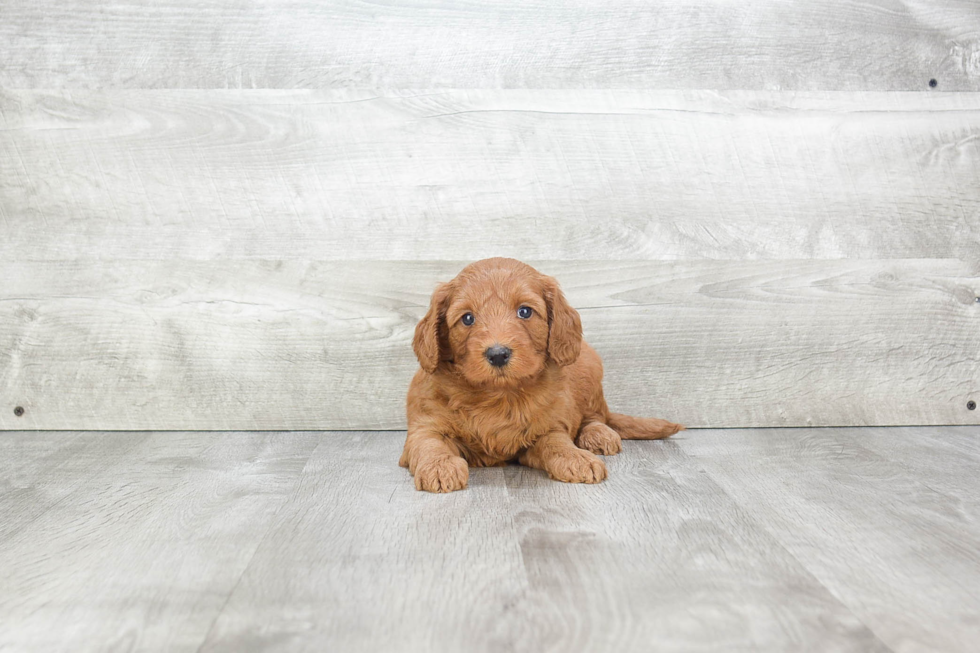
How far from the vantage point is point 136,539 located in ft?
4.03

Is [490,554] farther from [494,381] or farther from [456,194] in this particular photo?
[456,194]

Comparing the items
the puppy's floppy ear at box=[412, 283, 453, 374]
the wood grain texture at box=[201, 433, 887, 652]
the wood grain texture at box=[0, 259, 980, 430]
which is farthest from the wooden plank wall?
the wood grain texture at box=[201, 433, 887, 652]

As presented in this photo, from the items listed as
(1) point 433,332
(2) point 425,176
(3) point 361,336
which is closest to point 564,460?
(1) point 433,332

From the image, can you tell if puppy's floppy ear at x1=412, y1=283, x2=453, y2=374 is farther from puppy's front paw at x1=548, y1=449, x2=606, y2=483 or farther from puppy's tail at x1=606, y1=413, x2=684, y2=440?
puppy's tail at x1=606, y1=413, x2=684, y2=440

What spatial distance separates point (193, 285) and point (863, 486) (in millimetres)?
1758

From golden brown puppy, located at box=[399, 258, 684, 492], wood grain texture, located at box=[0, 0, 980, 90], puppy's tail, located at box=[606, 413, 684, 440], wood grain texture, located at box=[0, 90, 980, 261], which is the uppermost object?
wood grain texture, located at box=[0, 0, 980, 90]

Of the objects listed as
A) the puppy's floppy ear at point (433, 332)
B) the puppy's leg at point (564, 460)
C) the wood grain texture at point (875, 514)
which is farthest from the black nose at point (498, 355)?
the wood grain texture at point (875, 514)

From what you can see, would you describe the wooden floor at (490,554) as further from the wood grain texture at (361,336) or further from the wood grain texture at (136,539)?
the wood grain texture at (361,336)

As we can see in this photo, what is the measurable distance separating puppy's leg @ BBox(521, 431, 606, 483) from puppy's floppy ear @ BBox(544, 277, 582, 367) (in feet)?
0.57

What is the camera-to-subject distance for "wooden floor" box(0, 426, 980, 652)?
0.91 m

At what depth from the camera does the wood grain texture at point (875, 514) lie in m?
0.98

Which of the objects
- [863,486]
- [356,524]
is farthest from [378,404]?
[863,486]

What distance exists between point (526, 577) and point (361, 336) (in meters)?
1.16

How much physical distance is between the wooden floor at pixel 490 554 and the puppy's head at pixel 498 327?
10.0 inches
